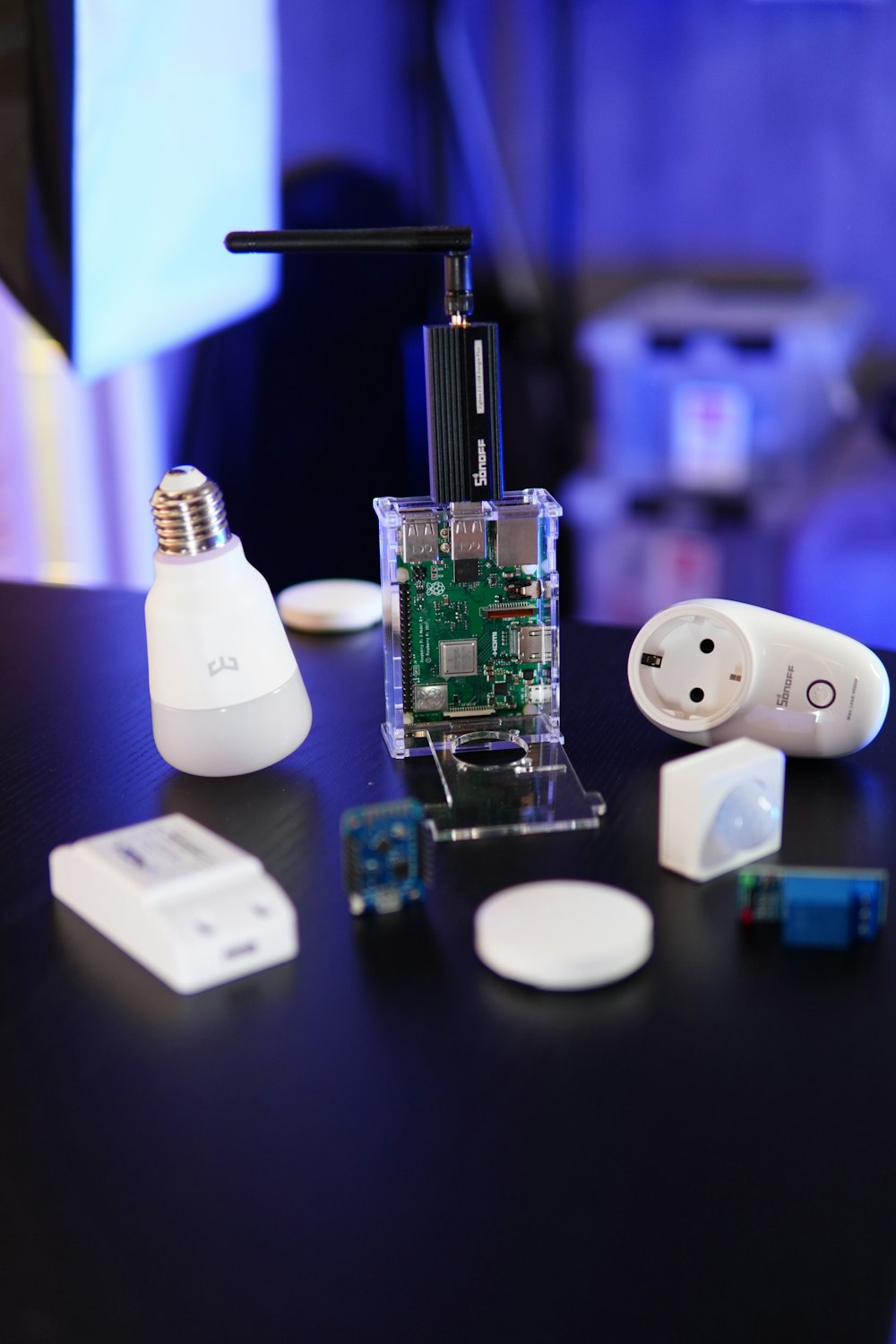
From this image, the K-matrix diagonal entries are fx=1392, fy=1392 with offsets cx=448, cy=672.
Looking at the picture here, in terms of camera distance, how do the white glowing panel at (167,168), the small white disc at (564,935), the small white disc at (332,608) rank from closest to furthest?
the small white disc at (564,935) → the small white disc at (332,608) → the white glowing panel at (167,168)

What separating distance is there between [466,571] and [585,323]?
1.78 meters

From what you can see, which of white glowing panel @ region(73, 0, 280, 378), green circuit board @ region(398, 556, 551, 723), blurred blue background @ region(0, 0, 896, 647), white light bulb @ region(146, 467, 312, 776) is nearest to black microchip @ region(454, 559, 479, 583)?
green circuit board @ region(398, 556, 551, 723)

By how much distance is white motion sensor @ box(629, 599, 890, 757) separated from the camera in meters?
0.82

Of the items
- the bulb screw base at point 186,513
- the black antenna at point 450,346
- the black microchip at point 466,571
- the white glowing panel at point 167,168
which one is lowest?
the black microchip at point 466,571

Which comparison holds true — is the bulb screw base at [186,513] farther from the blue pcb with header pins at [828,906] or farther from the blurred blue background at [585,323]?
the blurred blue background at [585,323]

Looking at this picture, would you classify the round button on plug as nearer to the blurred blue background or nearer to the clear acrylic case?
the clear acrylic case

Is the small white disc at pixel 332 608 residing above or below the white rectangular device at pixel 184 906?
above

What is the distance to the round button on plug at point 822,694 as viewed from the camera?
2.71 feet

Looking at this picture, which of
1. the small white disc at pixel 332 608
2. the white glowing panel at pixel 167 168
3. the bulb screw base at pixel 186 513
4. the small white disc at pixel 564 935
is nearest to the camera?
the small white disc at pixel 564 935

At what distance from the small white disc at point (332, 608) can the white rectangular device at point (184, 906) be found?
43cm

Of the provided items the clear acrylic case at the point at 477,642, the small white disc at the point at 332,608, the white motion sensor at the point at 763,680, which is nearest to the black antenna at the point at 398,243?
the clear acrylic case at the point at 477,642

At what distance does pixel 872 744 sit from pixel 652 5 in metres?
1.93

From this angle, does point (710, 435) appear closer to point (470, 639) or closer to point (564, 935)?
point (470, 639)

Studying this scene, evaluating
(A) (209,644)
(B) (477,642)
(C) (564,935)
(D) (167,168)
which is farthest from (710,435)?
(C) (564,935)
